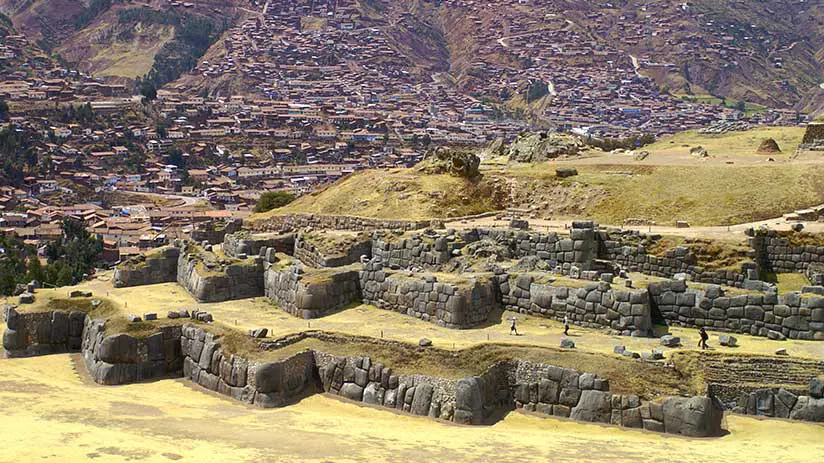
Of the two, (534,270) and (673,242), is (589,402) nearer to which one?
(534,270)

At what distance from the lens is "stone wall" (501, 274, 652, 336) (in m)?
26.4

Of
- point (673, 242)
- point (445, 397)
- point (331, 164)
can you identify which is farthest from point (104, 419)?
point (331, 164)

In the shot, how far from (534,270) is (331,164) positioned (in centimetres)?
9209

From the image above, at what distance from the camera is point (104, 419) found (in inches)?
885

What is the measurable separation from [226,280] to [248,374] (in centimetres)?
843

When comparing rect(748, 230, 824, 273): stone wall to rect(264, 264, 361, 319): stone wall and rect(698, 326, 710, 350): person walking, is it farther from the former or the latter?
rect(264, 264, 361, 319): stone wall

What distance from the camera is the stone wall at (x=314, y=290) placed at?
29750 mm

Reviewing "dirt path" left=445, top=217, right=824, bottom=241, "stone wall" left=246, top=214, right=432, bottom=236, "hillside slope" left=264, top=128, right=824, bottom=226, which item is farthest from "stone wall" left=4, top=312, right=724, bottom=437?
"hillside slope" left=264, top=128, right=824, bottom=226

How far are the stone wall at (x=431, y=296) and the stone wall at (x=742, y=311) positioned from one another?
472 centimetres

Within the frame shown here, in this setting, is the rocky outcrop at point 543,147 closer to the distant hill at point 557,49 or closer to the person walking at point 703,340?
the person walking at point 703,340

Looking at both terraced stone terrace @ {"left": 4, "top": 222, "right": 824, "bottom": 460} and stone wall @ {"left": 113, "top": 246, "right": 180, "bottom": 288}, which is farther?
stone wall @ {"left": 113, "top": 246, "right": 180, "bottom": 288}

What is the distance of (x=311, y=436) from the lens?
21266 millimetres

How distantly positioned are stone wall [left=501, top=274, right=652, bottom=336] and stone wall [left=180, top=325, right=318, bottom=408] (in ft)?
21.0

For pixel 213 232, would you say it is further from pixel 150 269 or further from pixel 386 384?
pixel 386 384
